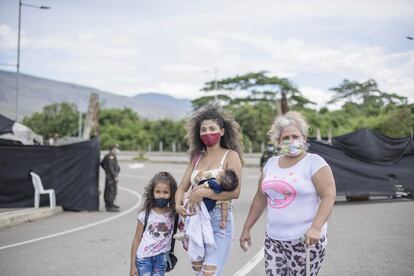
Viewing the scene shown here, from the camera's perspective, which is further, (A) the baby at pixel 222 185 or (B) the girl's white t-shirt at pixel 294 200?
(A) the baby at pixel 222 185

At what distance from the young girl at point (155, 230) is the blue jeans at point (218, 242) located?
528 millimetres

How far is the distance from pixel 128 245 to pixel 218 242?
195 inches

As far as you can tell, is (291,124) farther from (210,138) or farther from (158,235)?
(158,235)

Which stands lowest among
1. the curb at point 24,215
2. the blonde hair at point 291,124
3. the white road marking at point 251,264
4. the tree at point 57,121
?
the curb at point 24,215

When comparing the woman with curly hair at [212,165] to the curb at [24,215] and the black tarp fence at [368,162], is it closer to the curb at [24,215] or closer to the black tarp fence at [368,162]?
the curb at [24,215]

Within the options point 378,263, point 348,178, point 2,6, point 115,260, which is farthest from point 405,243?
point 2,6

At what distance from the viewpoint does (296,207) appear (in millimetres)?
3953

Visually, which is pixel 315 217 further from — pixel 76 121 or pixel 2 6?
pixel 76 121

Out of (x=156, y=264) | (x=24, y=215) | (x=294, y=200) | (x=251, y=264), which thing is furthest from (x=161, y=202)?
(x=24, y=215)

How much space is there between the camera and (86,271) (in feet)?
22.7

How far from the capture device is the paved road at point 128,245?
7.08 metres

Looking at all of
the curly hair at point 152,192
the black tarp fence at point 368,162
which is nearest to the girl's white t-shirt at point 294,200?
the curly hair at point 152,192

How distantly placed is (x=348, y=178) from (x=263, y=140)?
37872 mm

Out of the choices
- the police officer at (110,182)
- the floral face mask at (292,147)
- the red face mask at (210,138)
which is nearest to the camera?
the floral face mask at (292,147)
